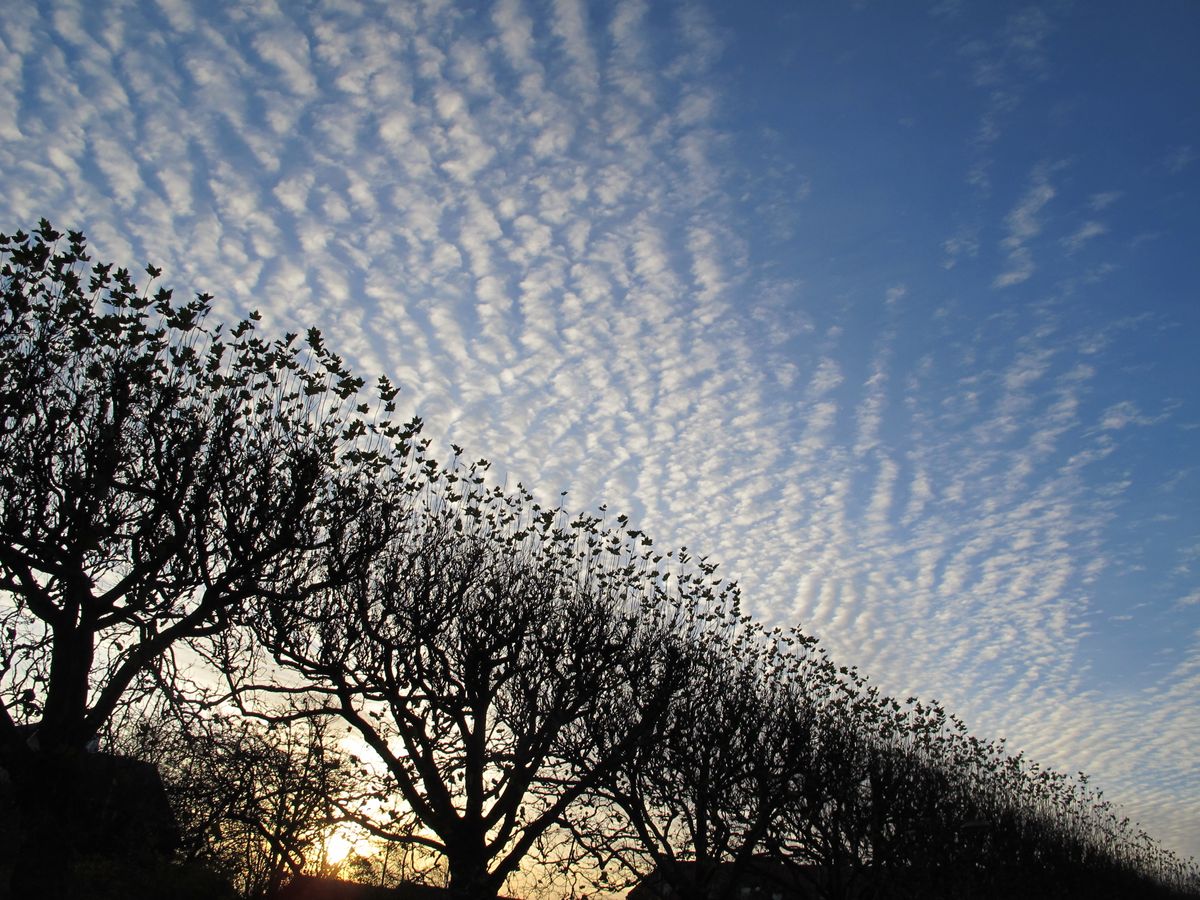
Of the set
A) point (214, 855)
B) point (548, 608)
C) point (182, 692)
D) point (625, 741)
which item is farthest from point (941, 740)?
point (182, 692)

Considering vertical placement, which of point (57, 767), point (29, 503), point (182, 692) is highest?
point (29, 503)

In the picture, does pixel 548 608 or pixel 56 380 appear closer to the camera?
pixel 56 380

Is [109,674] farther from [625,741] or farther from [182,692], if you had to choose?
[625,741]

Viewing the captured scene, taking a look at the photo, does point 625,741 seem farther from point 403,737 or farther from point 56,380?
point 56,380

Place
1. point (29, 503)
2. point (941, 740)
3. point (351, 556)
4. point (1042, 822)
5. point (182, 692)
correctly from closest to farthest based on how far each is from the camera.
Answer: point (29, 503) → point (182, 692) → point (351, 556) → point (941, 740) → point (1042, 822)

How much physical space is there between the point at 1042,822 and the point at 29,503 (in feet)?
171

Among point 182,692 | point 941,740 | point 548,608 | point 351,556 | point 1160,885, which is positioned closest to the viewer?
point 182,692

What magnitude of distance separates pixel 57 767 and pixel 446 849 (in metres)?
10.4

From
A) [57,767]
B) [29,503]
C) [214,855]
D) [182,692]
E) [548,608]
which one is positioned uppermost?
[548,608]

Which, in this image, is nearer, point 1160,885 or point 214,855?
point 214,855

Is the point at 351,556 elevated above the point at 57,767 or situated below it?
above

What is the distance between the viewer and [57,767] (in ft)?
42.9

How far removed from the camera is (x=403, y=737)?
2031 cm

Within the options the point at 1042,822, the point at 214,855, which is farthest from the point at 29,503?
the point at 1042,822
